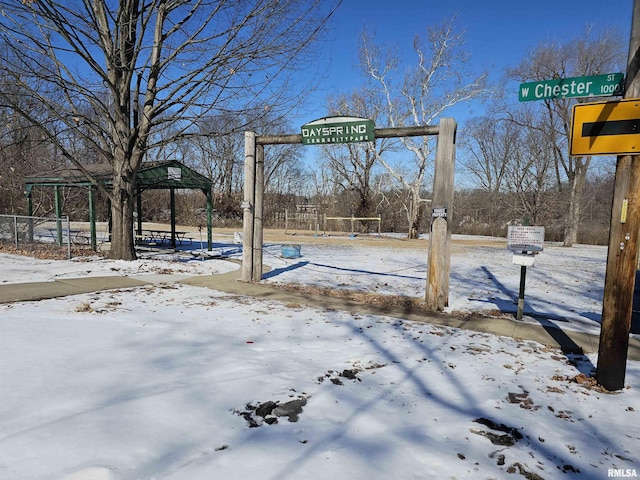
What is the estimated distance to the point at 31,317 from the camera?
498 cm

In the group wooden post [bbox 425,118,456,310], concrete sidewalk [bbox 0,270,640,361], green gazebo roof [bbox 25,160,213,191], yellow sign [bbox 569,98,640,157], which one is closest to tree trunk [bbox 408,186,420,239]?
green gazebo roof [bbox 25,160,213,191]

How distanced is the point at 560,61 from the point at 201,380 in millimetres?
27324

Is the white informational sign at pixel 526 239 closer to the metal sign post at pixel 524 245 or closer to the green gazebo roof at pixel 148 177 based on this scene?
the metal sign post at pixel 524 245

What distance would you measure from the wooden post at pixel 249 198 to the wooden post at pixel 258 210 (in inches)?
2.8

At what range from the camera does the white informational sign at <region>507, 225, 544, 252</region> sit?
5955 millimetres

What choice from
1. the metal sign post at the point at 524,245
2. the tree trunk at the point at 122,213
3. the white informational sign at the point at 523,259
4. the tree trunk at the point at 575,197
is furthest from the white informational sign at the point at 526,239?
the tree trunk at the point at 575,197

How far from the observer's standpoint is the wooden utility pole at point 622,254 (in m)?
3.38

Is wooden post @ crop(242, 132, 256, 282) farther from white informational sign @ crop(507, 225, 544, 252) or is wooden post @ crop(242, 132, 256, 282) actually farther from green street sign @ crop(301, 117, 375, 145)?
white informational sign @ crop(507, 225, 544, 252)

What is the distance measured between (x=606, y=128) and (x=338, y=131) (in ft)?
→ 15.7

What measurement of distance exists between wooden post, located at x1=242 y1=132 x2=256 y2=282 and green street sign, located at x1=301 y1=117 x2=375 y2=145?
1.31 m

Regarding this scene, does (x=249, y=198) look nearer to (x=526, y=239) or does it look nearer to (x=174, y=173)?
(x=526, y=239)

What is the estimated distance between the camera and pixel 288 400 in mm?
3045

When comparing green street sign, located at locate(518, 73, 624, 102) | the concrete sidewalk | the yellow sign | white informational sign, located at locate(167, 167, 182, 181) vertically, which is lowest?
the concrete sidewalk

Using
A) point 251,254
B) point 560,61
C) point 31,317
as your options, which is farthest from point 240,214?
point 31,317
